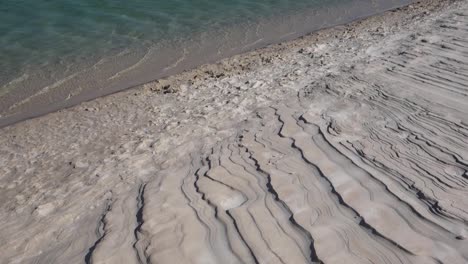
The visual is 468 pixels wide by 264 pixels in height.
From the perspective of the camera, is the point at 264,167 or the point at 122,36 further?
the point at 122,36

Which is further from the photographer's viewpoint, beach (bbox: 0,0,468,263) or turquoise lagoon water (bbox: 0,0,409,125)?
turquoise lagoon water (bbox: 0,0,409,125)

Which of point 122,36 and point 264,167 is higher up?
point 264,167

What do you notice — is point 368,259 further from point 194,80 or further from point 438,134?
point 194,80

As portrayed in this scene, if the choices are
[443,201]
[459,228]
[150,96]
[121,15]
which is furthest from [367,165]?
[121,15]

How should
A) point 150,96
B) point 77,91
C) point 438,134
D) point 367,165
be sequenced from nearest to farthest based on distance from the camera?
point 367,165 → point 438,134 → point 150,96 → point 77,91
